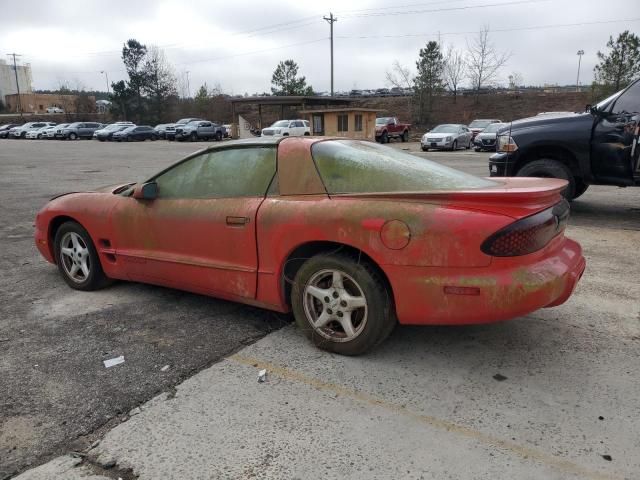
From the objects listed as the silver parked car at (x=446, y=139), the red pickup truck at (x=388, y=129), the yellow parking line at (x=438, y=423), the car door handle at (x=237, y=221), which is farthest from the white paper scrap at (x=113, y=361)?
the red pickup truck at (x=388, y=129)

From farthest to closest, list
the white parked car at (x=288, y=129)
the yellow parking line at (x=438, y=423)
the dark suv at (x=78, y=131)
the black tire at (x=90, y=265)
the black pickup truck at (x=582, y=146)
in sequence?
the dark suv at (x=78, y=131) < the white parked car at (x=288, y=129) < the black pickup truck at (x=582, y=146) < the black tire at (x=90, y=265) < the yellow parking line at (x=438, y=423)

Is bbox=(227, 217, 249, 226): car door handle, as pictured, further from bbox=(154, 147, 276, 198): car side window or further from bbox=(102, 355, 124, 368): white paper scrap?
bbox=(102, 355, 124, 368): white paper scrap

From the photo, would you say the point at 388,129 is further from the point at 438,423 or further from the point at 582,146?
the point at 438,423

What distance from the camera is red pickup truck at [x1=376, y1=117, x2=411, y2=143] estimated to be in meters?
34.2

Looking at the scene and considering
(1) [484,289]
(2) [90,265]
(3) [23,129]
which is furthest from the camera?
(3) [23,129]

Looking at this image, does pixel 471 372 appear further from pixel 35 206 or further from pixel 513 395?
pixel 35 206

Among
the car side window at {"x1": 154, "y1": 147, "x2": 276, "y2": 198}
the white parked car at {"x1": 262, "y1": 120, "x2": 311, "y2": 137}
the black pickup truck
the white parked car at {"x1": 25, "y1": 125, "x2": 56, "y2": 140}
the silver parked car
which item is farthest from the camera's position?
the white parked car at {"x1": 25, "y1": 125, "x2": 56, "y2": 140}

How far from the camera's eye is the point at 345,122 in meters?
33.6

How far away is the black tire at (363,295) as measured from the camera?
3211 mm

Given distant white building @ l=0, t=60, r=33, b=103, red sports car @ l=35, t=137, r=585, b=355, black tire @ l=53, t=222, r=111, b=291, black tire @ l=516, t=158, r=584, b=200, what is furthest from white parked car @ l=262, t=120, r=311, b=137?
distant white building @ l=0, t=60, r=33, b=103

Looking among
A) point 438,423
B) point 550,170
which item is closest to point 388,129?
point 550,170

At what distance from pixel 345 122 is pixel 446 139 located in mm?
9071

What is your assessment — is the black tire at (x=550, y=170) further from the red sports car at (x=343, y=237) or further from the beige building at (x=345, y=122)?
the beige building at (x=345, y=122)

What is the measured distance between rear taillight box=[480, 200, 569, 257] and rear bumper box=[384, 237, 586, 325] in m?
0.05
